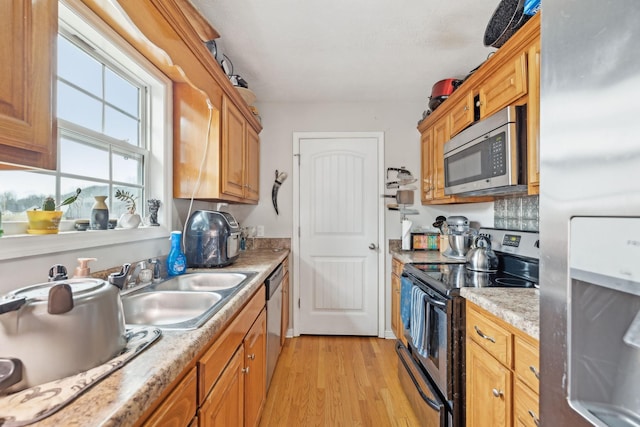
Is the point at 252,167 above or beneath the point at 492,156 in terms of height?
above

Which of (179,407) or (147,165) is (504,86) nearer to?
(179,407)

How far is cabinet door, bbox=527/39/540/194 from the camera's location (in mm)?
1337

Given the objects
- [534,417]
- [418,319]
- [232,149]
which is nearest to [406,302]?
[418,319]

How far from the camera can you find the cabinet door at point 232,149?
1.89m

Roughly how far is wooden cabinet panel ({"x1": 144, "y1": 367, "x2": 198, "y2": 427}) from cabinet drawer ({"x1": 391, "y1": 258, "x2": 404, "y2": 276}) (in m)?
1.93

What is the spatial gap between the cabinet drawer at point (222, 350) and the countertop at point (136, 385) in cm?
8

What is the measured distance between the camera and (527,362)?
96 centimetres

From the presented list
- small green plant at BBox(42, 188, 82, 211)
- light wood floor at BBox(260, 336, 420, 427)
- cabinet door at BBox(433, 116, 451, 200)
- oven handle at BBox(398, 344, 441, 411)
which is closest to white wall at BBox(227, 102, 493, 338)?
cabinet door at BBox(433, 116, 451, 200)

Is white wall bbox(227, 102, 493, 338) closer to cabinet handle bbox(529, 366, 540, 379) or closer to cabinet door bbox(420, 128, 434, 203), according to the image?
cabinet door bbox(420, 128, 434, 203)

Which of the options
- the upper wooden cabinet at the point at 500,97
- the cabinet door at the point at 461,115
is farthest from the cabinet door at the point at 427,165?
the cabinet door at the point at 461,115

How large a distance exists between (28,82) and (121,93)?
1.17m

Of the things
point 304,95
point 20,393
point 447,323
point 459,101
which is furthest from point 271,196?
point 20,393

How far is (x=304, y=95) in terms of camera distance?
9.17ft

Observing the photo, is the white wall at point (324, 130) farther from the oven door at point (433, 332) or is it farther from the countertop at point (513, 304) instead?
the countertop at point (513, 304)
